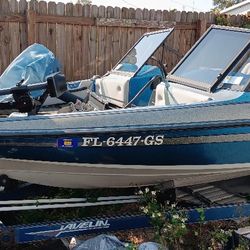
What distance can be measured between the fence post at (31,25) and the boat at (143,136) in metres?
3.75

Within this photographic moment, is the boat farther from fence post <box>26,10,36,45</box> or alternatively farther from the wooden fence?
fence post <box>26,10,36,45</box>

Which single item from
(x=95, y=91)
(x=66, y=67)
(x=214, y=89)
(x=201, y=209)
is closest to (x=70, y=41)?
(x=66, y=67)

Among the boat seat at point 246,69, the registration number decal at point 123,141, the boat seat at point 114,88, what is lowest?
the registration number decal at point 123,141

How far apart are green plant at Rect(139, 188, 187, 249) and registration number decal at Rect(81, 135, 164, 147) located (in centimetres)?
49

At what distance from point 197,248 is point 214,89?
133cm

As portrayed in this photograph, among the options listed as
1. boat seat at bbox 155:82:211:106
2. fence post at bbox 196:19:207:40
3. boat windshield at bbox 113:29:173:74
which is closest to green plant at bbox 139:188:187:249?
boat seat at bbox 155:82:211:106

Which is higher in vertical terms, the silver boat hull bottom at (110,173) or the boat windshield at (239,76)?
the boat windshield at (239,76)

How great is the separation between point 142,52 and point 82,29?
2.71 meters

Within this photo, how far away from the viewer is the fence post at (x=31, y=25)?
22.0 feet

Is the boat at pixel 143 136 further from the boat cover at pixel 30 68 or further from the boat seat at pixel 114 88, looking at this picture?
the boat cover at pixel 30 68

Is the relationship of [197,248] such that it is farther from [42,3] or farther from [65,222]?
[42,3]

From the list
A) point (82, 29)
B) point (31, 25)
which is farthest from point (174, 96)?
point (82, 29)

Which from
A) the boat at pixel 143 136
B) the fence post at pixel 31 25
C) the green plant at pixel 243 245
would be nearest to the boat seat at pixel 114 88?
the boat at pixel 143 136

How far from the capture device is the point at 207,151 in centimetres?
326
